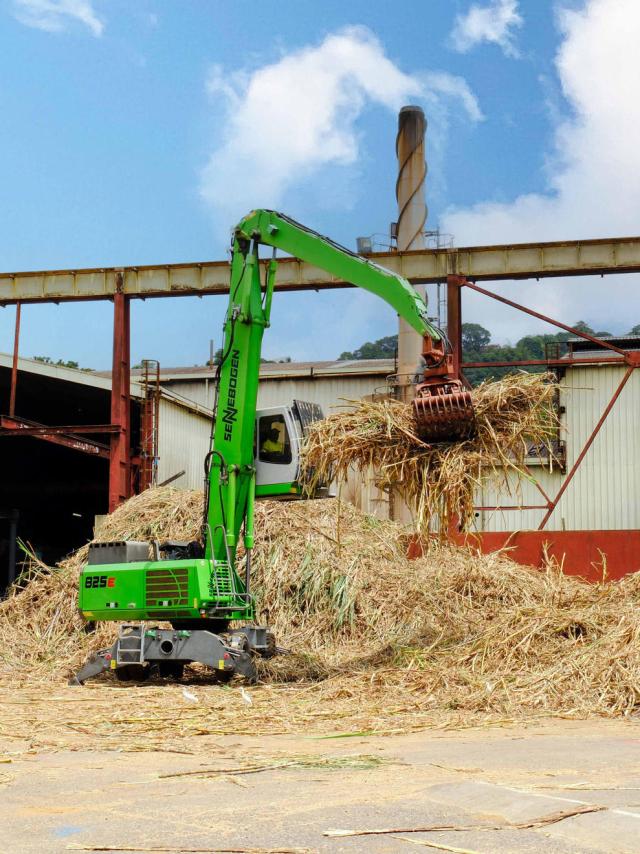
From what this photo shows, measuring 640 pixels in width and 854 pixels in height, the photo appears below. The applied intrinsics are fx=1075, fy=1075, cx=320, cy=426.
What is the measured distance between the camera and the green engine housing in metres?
14.4

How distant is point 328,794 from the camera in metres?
7.01

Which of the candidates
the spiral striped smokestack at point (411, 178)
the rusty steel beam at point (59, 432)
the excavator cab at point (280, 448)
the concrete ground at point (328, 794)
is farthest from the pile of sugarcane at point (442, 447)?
the spiral striped smokestack at point (411, 178)

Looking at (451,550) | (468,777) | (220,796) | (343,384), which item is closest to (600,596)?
(451,550)

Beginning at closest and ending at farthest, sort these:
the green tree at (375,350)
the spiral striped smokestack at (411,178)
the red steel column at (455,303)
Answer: the red steel column at (455,303) → the spiral striped smokestack at (411,178) → the green tree at (375,350)

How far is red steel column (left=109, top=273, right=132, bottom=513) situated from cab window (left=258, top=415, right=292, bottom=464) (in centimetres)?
1058

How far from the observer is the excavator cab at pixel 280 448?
49.2ft

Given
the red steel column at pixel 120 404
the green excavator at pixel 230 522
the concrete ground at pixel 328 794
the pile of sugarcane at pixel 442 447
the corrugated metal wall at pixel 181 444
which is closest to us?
the concrete ground at pixel 328 794

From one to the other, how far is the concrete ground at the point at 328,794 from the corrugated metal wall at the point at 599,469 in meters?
19.3

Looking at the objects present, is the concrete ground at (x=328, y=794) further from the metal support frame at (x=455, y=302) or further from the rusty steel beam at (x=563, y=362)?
the metal support frame at (x=455, y=302)

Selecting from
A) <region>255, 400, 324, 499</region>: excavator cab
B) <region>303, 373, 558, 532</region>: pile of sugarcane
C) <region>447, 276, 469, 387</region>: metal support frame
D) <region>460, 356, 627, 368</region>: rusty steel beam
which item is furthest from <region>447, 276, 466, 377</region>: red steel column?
<region>303, 373, 558, 532</region>: pile of sugarcane

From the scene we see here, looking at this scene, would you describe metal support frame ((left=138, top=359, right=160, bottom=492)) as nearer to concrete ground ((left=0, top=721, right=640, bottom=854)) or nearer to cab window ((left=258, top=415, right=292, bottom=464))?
cab window ((left=258, top=415, right=292, bottom=464))

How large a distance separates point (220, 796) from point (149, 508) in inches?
585

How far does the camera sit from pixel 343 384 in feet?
102

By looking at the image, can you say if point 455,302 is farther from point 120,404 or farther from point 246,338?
point 246,338
